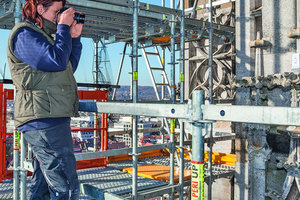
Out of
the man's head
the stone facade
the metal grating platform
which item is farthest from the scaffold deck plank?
the man's head

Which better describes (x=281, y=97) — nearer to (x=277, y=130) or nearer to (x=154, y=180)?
(x=277, y=130)

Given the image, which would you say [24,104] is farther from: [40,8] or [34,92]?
[40,8]

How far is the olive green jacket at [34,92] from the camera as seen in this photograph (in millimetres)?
2277

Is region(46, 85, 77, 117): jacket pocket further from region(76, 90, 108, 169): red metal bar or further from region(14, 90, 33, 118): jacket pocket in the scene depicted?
region(76, 90, 108, 169): red metal bar

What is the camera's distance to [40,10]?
95.5 inches

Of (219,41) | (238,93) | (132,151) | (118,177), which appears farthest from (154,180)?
(219,41)

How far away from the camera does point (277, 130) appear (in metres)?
7.44

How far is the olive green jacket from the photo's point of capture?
7.47ft

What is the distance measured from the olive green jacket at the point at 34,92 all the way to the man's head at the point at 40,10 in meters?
0.12

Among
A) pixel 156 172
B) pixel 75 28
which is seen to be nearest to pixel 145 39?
pixel 156 172

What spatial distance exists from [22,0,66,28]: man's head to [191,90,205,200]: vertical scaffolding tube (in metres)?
1.25

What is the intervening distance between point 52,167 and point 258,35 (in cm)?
712

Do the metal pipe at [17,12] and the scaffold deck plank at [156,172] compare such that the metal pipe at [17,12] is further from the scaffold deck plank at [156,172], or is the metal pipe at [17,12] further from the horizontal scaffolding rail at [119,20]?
the scaffold deck plank at [156,172]

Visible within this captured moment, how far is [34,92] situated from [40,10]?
0.63 m
